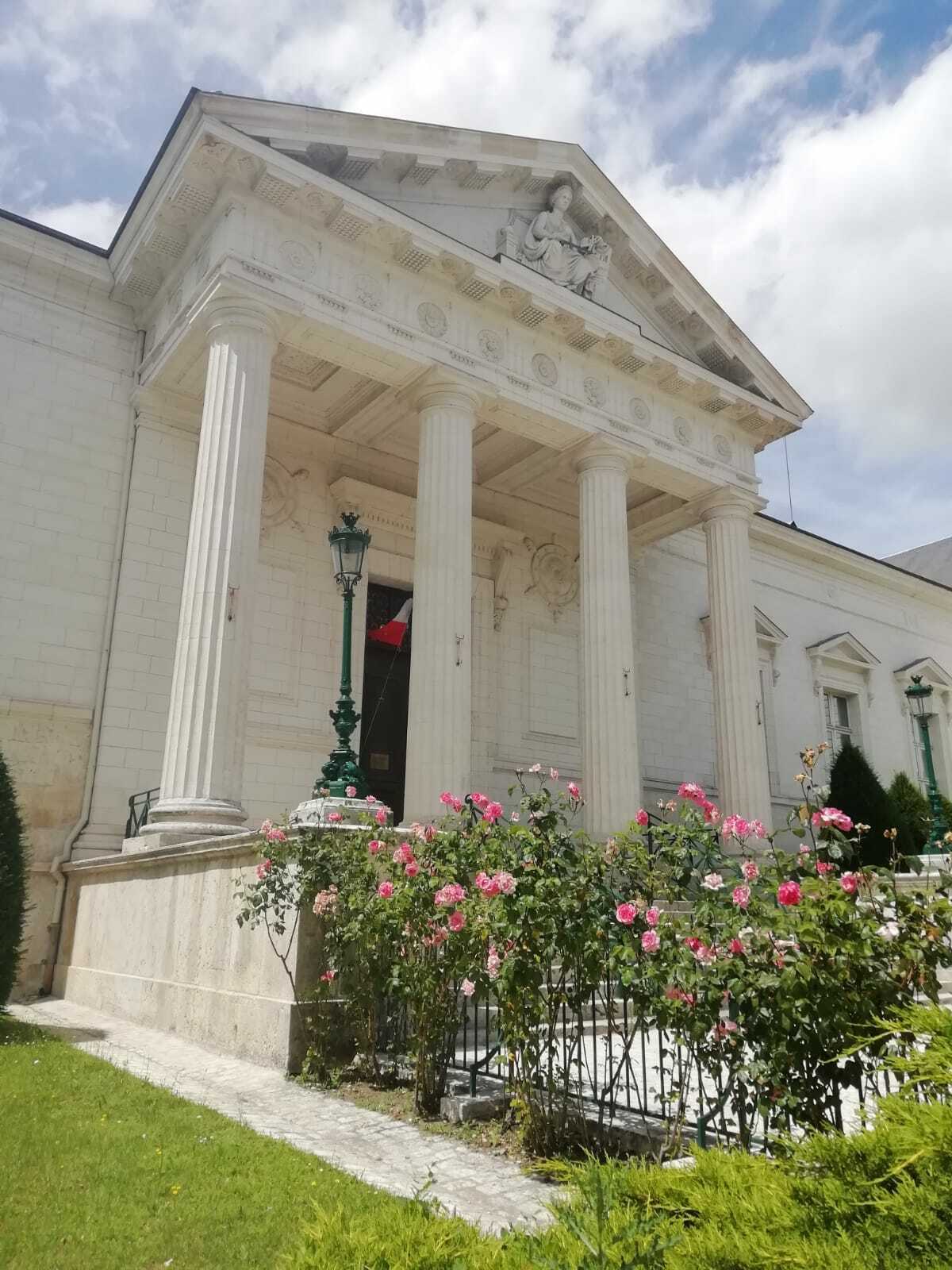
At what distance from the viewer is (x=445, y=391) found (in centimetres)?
1349

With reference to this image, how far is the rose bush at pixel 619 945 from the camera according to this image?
4.00 m

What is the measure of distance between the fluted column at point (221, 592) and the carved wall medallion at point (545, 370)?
438 cm

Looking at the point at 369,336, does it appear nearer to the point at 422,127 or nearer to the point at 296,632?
the point at 422,127

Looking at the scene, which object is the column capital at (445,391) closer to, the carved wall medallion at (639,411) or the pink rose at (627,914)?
the carved wall medallion at (639,411)

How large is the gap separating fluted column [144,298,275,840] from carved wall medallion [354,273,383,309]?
1.53 meters

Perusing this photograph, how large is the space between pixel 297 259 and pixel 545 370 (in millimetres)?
4220

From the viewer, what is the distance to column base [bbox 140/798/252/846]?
987 centimetres

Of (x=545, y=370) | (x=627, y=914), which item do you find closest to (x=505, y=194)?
(x=545, y=370)

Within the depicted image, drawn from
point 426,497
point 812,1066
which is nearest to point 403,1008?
point 812,1066

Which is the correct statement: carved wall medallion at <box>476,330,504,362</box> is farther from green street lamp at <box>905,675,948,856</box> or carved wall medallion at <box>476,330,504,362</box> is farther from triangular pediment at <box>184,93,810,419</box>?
green street lamp at <box>905,675,948,856</box>

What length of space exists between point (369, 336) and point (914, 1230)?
12.3 m

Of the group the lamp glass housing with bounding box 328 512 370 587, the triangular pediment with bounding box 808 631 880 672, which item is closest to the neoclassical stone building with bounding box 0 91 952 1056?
the lamp glass housing with bounding box 328 512 370 587

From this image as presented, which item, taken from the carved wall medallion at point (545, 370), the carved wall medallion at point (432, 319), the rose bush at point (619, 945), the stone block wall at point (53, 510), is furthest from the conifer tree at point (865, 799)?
the stone block wall at point (53, 510)

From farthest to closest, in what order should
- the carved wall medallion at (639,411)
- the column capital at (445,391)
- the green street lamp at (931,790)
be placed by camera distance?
the carved wall medallion at (639,411), the green street lamp at (931,790), the column capital at (445,391)
